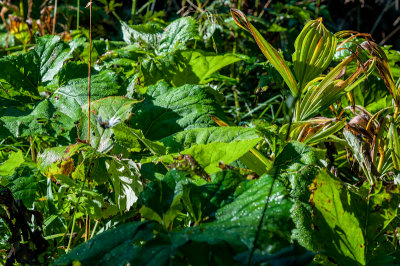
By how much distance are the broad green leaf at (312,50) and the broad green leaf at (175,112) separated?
1.17 feet

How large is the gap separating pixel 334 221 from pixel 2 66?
1391 millimetres

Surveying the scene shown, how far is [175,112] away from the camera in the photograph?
5.09ft

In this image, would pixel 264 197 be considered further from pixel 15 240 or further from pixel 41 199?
pixel 41 199

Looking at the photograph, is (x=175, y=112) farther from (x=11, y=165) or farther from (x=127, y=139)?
(x=11, y=165)

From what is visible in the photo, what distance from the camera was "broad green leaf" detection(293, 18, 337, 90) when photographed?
1.36 m

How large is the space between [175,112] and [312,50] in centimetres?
54

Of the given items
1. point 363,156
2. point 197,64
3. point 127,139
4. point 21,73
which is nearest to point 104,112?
point 127,139

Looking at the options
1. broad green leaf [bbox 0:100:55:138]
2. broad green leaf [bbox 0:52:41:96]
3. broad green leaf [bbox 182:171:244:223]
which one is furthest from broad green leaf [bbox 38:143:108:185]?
broad green leaf [bbox 0:52:41:96]

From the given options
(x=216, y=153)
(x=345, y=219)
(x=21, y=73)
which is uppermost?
(x=21, y=73)

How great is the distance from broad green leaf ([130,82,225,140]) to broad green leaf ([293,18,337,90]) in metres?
0.36

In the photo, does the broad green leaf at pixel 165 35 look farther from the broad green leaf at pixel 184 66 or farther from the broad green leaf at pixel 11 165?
the broad green leaf at pixel 11 165

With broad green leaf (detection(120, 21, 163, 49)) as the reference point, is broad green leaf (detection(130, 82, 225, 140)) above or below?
below

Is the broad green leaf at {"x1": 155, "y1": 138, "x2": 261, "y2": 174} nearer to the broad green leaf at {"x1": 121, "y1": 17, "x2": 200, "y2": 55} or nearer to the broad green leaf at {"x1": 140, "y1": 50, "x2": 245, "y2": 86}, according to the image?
the broad green leaf at {"x1": 140, "y1": 50, "x2": 245, "y2": 86}

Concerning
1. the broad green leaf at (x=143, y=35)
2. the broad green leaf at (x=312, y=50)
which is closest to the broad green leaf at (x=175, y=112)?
the broad green leaf at (x=312, y=50)
